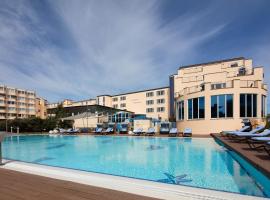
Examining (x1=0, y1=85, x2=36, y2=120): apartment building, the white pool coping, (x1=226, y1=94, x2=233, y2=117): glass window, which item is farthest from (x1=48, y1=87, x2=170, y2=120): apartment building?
the white pool coping

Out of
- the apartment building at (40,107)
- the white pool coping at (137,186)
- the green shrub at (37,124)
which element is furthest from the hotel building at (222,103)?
the apartment building at (40,107)

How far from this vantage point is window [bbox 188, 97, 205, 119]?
19092mm

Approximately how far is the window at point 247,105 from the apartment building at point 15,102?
193 feet

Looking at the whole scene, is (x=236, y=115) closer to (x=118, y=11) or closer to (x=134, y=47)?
(x=134, y=47)

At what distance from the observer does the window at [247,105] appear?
17.8m

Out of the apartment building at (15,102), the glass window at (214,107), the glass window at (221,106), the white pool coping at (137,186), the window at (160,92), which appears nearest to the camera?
the white pool coping at (137,186)

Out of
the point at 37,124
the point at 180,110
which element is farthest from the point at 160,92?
the point at 37,124

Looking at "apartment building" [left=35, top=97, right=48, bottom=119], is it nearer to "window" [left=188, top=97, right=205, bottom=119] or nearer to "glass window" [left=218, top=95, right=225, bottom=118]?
"window" [left=188, top=97, right=205, bottom=119]

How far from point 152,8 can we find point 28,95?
61433 mm

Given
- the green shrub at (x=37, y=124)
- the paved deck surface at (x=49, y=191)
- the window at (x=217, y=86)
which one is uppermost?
the window at (x=217, y=86)

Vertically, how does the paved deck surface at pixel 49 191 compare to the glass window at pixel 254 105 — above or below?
below

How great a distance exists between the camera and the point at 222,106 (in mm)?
18141

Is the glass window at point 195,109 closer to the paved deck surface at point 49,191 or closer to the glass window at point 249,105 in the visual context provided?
the glass window at point 249,105

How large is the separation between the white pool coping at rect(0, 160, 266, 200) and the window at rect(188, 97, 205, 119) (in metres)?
16.9
